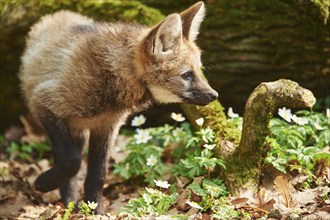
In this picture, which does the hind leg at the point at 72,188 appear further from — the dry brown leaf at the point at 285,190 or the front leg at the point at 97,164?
the dry brown leaf at the point at 285,190

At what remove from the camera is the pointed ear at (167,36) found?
14.9ft

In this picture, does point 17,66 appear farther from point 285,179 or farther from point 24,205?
point 285,179

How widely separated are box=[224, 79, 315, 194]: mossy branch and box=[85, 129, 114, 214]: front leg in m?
1.31

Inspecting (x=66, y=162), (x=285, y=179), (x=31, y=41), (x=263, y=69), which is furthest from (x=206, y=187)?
(x=31, y=41)

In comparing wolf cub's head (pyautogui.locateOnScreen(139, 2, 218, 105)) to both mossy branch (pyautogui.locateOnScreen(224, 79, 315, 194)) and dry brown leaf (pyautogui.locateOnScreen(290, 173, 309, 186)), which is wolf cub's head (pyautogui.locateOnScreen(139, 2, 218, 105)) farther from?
dry brown leaf (pyautogui.locateOnScreen(290, 173, 309, 186))

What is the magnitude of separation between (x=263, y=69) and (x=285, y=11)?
74cm

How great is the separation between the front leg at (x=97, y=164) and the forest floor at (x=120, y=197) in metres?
0.25

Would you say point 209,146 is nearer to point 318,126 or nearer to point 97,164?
A: point 318,126

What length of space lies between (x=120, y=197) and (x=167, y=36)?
1.92 metres

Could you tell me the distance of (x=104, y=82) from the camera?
4.85 meters

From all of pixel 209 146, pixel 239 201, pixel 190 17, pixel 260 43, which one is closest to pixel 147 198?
pixel 239 201

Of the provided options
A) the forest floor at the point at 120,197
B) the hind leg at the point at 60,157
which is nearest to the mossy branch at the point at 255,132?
the forest floor at the point at 120,197

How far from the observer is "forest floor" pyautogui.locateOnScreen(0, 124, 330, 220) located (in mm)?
3975

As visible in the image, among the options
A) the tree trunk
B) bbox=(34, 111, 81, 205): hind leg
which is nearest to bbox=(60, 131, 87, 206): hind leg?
bbox=(34, 111, 81, 205): hind leg
